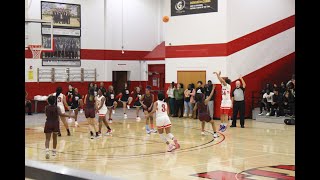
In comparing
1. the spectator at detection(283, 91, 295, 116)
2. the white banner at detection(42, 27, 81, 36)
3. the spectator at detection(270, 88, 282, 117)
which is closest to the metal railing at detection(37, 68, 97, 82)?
the white banner at detection(42, 27, 81, 36)

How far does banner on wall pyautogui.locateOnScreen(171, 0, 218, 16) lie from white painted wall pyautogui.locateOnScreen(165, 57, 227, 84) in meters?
2.43

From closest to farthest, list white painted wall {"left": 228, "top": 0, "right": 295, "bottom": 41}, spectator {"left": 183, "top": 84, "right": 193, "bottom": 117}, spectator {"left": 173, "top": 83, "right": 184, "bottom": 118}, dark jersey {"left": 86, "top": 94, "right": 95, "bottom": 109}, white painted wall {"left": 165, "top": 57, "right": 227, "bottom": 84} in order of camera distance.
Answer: dark jersey {"left": 86, "top": 94, "right": 95, "bottom": 109} < white painted wall {"left": 228, "top": 0, "right": 295, "bottom": 41} < white painted wall {"left": 165, "top": 57, "right": 227, "bottom": 84} < spectator {"left": 183, "top": 84, "right": 193, "bottom": 117} < spectator {"left": 173, "top": 83, "right": 184, "bottom": 118}

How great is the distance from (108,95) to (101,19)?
32.8 feet

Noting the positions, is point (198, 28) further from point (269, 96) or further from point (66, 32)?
point (66, 32)

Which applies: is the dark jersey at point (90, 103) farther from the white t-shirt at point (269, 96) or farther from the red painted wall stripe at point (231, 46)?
the white t-shirt at point (269, 96)

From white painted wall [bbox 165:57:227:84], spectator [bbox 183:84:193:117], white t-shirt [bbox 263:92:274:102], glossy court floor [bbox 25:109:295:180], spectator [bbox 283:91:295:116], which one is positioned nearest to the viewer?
glossy court floor [bbox 25:109:295:180]

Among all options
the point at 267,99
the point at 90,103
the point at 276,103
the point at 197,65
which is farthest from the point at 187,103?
the point at 90,103

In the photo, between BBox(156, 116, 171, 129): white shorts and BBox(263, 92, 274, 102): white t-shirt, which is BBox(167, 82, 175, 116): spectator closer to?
BBox(263, 92, 274, 102): white t-shirt

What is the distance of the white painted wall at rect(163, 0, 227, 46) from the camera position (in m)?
23.4

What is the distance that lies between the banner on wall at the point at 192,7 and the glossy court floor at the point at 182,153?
6.87m

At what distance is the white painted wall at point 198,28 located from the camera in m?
23.4

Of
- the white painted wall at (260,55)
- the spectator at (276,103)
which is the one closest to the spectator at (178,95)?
the white painted wall at (260,55)

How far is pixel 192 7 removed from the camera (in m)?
24.8

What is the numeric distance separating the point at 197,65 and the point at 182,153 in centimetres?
1176
